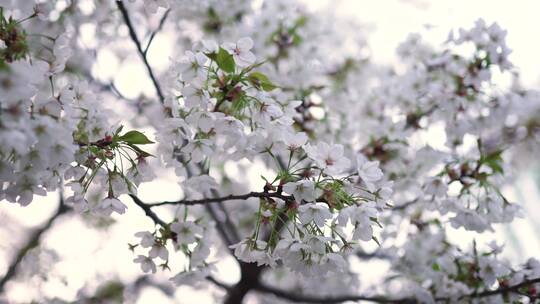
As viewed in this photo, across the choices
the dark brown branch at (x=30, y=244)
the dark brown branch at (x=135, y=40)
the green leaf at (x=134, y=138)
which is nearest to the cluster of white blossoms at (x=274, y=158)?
the green leaf at (x=134, y=138)

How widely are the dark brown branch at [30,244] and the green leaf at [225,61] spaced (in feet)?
4.79

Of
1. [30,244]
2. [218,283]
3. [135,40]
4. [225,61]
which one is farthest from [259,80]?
[30,244]

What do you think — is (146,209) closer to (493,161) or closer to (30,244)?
(493,161)

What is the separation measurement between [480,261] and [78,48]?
6.81 feet

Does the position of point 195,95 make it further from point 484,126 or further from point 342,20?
point 342,20

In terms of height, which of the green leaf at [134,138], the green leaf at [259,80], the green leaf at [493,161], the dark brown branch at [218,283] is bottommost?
the green leaf at [134,138]

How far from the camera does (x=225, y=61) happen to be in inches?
47.2

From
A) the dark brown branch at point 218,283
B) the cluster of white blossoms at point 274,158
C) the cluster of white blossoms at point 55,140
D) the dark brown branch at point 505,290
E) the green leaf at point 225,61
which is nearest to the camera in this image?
the cluster of white blossoms at point 55,140

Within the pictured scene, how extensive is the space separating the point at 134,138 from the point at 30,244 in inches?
69.8

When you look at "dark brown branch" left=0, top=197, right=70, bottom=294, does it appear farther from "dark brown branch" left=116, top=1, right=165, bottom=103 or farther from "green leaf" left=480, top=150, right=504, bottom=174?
"green leaf" left=480, top=150, right=504, bottom=174

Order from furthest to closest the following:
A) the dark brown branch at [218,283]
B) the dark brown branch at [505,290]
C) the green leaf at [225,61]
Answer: the dark brown branch at [218,283]
the dark brown branch at [505,290]
the green leaf at [225,61]

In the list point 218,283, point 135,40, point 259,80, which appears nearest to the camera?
point 259,80

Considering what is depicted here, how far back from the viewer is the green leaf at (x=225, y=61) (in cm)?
120

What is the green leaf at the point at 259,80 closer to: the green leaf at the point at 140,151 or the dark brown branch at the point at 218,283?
the green leaf at the point at 140,151
